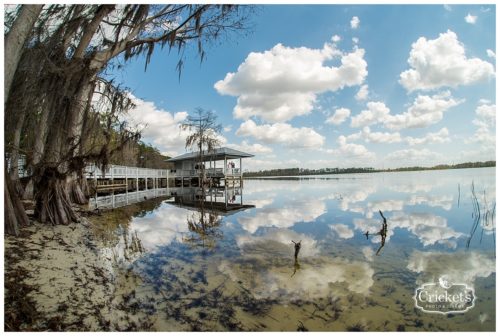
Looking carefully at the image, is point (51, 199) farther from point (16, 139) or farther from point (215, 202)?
point (215, 202)

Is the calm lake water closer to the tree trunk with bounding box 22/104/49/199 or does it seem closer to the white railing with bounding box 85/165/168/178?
the tree trunk with bounding box 22/104/49/199

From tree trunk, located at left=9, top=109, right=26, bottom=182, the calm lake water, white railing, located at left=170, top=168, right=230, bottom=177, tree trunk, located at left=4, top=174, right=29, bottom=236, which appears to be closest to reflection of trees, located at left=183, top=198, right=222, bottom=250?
the calm lake water

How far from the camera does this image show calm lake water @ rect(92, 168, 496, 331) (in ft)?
10.0

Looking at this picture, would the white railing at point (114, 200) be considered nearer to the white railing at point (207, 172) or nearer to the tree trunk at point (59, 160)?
the tree trunk at point (59, 160)

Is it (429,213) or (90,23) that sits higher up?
(90,23)

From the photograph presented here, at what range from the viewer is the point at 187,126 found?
28.6m

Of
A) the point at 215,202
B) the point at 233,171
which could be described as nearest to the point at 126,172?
the point at 233,171

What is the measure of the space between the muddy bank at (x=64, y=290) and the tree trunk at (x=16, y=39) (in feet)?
8.79

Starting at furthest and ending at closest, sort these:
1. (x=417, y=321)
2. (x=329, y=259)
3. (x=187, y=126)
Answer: (x=187, y=126), (x=329, y=259), (x=417, y=321)

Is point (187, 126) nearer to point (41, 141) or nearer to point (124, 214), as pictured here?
point (124, 214)

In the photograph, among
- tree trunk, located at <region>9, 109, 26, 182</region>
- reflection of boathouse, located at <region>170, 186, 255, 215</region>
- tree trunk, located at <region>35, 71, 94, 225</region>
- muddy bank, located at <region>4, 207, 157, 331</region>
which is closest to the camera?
muddy bank, located at <region>4, 207, 157, 331</region>

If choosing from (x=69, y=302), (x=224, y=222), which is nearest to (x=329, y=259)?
(x=69, y=302)

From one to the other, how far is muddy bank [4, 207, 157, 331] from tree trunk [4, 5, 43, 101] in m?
2.68

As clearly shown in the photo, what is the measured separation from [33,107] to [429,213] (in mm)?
12585
